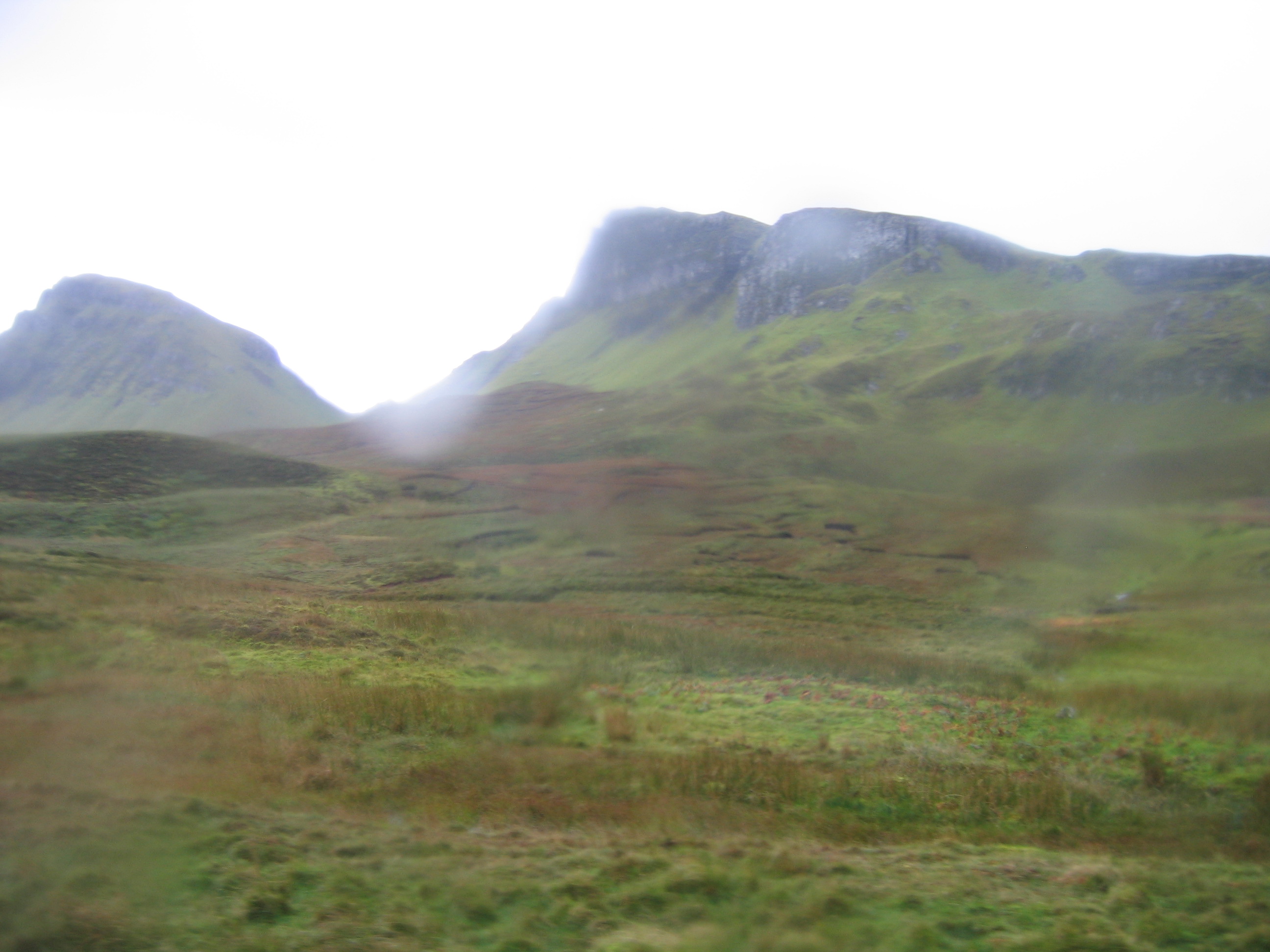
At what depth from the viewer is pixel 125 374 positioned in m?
174

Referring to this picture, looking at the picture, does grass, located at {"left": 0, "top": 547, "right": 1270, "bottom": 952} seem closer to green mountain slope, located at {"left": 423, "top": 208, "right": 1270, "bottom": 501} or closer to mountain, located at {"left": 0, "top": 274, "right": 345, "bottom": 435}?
green mountain slope, located at {"left": 423, "top": 208, "right": 1270, "bottom": 501}

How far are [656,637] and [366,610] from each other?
8496mm

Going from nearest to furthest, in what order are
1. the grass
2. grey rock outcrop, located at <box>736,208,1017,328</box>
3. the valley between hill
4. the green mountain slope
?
the grass < the valley between hill < the green mountain slope < grey rock outcrop, located at <box>736,208,1017,328</box>

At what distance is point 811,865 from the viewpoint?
771cm

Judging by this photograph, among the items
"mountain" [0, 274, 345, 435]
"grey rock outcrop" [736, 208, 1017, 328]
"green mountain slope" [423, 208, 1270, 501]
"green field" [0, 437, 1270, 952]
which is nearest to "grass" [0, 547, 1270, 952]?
"green field" [0, 437, 1270, 952]

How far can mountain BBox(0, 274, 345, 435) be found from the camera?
162 meters

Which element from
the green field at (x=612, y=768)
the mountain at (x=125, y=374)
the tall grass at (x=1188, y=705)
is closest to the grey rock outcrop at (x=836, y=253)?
the mountain at (x=125, y=374)

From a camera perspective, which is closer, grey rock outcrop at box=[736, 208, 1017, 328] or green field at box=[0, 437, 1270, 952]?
green field at box=[0, 437, 1270, 952]

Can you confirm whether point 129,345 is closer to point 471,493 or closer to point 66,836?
point 471,493

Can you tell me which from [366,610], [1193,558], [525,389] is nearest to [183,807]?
[366,610]

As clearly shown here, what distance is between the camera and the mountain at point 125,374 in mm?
161625

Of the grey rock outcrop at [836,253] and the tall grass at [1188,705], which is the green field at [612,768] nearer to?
the tall grass at [1188,705]

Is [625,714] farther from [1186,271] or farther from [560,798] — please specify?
[1186,271]

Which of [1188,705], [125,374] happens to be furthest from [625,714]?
[125,374]
